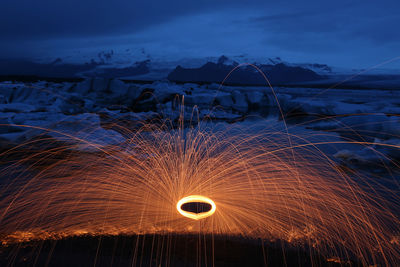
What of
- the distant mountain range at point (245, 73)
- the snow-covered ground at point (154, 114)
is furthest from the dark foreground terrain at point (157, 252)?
the distant mountain range at point (245, 73)

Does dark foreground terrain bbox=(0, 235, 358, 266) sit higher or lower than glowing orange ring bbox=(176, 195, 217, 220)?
lower

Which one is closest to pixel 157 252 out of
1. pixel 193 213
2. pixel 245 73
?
pixel 193 213

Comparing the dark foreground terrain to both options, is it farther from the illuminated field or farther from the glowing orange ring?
the glowing orange ring

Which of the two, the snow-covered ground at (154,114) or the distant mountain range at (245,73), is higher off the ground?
the distant mountain range at (245,73)

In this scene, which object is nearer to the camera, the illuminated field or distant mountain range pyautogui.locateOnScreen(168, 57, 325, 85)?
the illuminated field

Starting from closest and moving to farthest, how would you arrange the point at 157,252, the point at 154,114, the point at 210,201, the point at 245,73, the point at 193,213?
the point at 157,252 → the point at 193,213 → the point at 210,201 → the point at 154,114 → the point at 245,73

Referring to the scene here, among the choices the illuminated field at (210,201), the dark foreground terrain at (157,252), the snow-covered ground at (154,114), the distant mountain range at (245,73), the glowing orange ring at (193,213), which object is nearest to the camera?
the dark foreground terrain at (157,252)

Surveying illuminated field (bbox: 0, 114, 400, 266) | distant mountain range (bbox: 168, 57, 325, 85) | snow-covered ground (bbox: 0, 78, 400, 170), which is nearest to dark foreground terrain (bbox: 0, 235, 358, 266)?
illuminated field (bbox: 0, 114, 400, 266)

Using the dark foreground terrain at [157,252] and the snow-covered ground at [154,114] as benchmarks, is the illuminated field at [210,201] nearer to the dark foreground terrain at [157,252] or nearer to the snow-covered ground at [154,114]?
the dark foreground terrain at [157,252]

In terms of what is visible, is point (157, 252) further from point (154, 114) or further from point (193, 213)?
point (154, 114)

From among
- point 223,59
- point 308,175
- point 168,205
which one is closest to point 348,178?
point 308,175

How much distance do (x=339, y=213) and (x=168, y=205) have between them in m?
2.14

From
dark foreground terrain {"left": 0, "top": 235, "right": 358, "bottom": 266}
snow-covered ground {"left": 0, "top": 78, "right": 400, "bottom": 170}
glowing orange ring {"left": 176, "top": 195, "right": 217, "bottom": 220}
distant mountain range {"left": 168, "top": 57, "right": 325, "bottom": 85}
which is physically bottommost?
dark foreground terrain {"left": 0, "top": 235, "right": 358, "bottom": 266}

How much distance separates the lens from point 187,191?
368 centimetres
